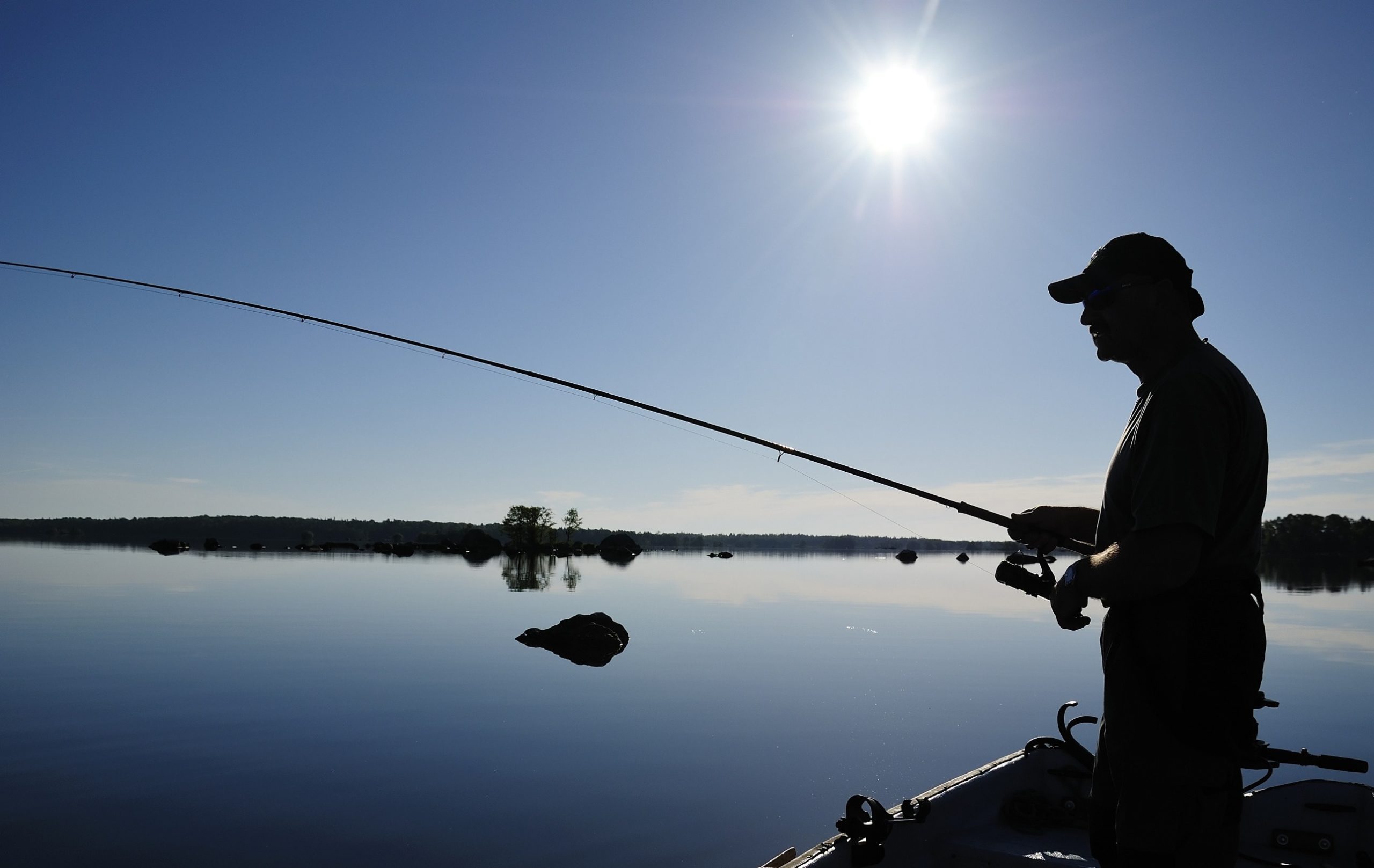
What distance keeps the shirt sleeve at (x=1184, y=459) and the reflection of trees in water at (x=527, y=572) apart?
51.0 metres

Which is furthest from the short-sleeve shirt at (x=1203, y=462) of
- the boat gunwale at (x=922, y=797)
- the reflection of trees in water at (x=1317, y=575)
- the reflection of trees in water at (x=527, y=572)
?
the reflection of trees in water at (x=1317, y=575)

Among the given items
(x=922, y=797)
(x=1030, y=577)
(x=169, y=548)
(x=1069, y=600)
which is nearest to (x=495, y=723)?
(x=922, y=797)

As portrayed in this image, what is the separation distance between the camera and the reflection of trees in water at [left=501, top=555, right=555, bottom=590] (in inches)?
2167

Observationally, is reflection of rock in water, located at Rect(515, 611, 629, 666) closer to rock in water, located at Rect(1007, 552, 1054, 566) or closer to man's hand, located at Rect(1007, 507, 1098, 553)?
rock in water, located at Rect(1007, 552, 1054, 566)

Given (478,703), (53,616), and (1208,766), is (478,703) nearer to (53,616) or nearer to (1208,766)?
(1208,766)

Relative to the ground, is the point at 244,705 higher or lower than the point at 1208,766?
lower

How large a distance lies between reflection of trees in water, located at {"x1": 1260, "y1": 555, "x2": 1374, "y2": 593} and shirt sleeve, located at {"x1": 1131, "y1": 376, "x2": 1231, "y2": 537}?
2677 inches

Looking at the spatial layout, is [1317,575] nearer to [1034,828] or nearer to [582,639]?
[582,639]

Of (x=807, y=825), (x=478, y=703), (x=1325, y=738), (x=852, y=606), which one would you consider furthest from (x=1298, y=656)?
(x=478, y=703)

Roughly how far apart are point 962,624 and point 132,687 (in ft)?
107

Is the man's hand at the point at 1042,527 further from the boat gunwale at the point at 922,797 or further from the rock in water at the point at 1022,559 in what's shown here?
the boat gunwale at the point at 922,797

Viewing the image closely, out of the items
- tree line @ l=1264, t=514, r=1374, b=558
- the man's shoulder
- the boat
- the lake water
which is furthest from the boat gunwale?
tree line @ l=1264, t=514, r=1374, b=558

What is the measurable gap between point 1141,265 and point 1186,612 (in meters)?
1.30

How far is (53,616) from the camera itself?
29484 millimetres
